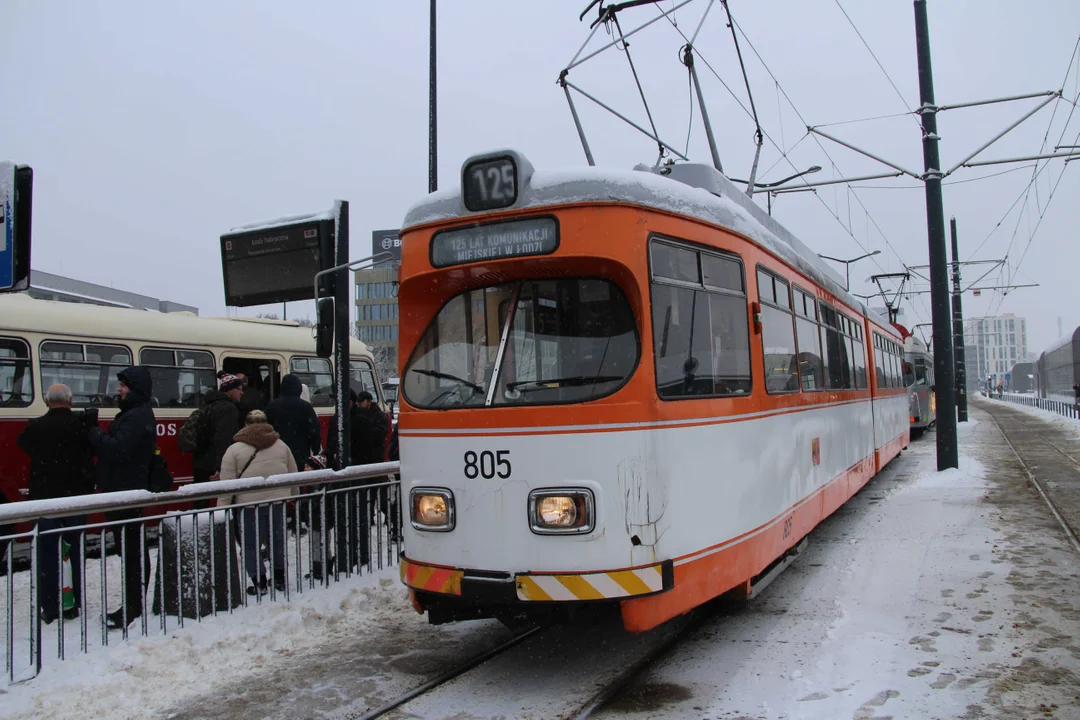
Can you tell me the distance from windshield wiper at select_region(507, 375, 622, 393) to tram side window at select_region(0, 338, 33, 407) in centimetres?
708

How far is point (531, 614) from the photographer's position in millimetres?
4953

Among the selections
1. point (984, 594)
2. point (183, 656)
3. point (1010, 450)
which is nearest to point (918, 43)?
point (1010, 450)

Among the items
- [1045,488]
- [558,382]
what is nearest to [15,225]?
[558,382]

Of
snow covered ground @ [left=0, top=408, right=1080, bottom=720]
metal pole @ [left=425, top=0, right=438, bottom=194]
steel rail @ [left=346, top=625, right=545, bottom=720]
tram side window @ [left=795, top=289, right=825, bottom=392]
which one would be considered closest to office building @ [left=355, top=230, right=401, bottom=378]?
metal pole @ [left=425, top=0, right=438, bottom=194]

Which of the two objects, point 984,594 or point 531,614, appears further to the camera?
point 984,594

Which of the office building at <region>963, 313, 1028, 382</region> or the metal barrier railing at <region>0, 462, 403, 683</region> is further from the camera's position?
the office building at <region>963, 313, 1028, 382</region>

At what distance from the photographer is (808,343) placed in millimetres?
7918

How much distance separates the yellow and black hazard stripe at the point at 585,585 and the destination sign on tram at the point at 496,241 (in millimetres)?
1846

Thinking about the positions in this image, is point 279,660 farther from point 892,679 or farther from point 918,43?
point 918,43

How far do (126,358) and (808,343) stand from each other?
8.14 meters

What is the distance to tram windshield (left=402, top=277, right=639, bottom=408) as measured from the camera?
4.95 meters

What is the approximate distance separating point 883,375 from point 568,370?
10.3 metres

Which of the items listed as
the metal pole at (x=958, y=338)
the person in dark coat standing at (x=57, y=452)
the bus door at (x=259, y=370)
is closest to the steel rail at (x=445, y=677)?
the person in dark coat standing at (x=57, y=452)

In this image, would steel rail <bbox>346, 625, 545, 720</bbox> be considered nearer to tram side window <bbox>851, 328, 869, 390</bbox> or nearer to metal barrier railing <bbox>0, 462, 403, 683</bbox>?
metal barrier railing <bbox>0, 462, 403, 683</bbox>
